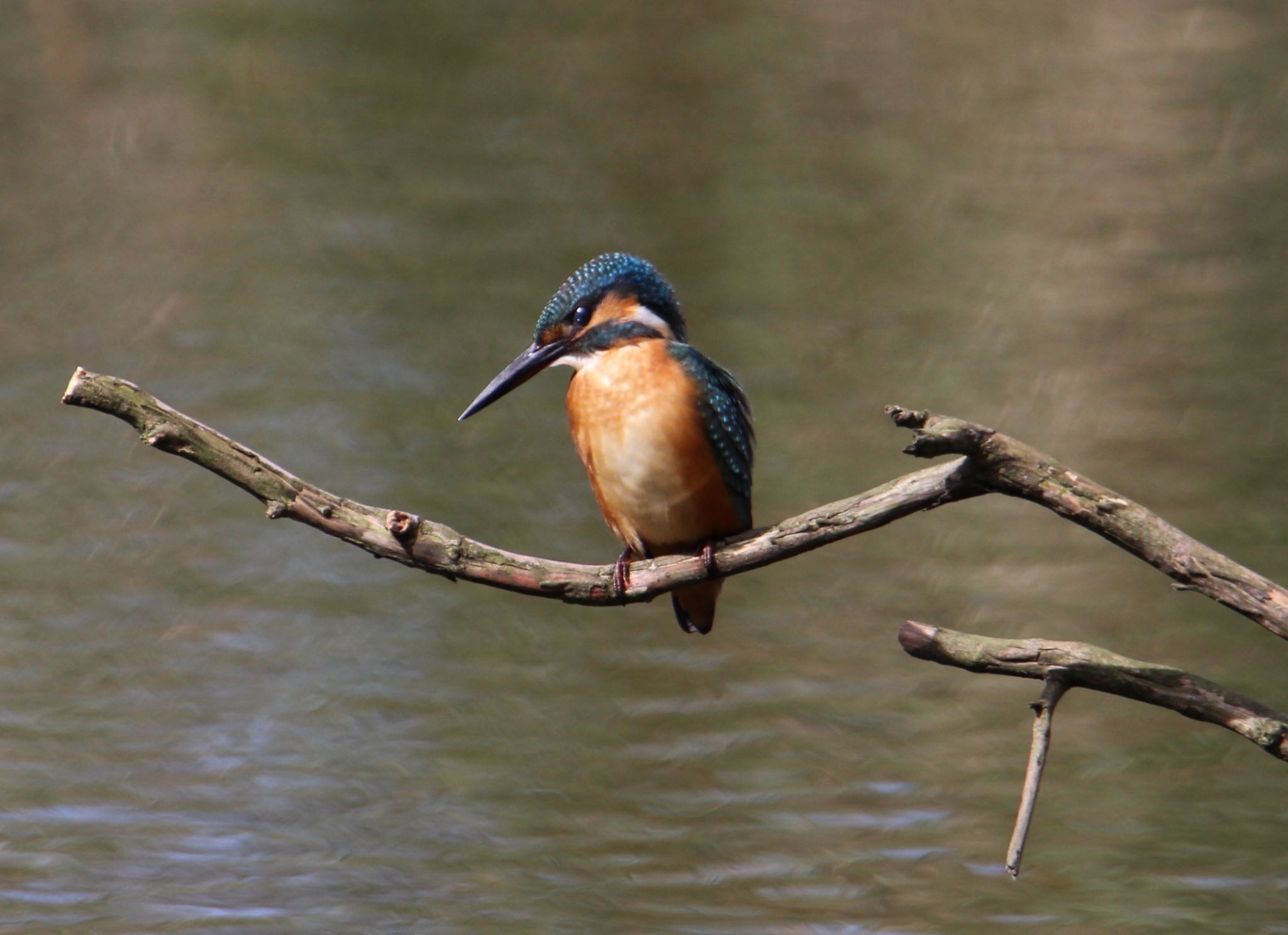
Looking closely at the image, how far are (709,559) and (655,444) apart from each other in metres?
0.32

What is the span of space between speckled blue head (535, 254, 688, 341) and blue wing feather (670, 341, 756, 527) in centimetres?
9

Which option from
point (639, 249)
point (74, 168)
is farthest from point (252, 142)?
point (639, 249)

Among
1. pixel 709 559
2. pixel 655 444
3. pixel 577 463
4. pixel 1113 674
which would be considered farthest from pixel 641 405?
pixel 577 463

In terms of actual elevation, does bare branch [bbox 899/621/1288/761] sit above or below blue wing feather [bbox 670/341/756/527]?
below

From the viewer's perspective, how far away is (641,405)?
2.89 metres

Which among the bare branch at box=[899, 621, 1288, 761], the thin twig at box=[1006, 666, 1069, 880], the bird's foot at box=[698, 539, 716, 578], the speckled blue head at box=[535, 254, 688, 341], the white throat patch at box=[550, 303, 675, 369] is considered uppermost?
the speckled blue head at box=[535, 254, 688, 341]

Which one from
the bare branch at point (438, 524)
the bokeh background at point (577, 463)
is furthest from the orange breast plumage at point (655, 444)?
the bokeh background at point (577, 463)

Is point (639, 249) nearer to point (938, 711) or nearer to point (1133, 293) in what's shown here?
point (1133, 293)

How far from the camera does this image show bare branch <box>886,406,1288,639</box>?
6.91ft

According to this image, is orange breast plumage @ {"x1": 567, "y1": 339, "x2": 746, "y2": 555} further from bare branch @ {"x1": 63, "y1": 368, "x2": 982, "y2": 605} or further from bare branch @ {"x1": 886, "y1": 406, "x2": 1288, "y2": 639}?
bare branch @ {"x1": 886, "y1": 406, "x2": 1288, "y2": 639}

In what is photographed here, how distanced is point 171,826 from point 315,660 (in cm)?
90

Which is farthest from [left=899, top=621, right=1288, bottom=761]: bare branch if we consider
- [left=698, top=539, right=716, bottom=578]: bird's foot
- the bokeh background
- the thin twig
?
the bokeh background

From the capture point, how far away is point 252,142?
34.3 feet

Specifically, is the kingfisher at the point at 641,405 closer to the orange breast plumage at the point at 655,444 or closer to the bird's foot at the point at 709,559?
the orange breast plumage at the point at 655,444
